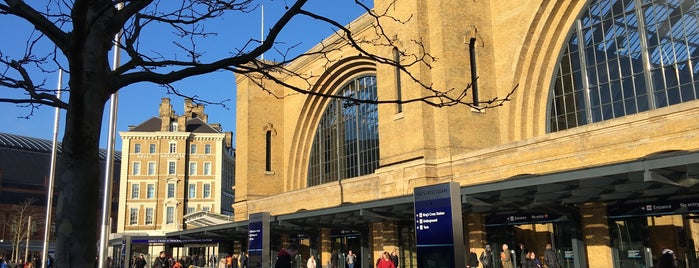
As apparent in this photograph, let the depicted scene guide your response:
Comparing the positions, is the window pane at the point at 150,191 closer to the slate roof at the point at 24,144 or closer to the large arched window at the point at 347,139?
the slate roof at the point at 24,144

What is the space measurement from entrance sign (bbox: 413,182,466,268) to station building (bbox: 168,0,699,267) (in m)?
3.42

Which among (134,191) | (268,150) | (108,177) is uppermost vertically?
(134,191)

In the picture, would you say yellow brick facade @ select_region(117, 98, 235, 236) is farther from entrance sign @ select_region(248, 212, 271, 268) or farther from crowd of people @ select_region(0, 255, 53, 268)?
entrance sign @ select_region(248, 212, 271, 268)

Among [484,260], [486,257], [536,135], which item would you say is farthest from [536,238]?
[536,135]

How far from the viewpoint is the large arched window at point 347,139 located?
32.8 metres

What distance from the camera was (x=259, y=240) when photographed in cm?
2041

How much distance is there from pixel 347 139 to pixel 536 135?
12786mm

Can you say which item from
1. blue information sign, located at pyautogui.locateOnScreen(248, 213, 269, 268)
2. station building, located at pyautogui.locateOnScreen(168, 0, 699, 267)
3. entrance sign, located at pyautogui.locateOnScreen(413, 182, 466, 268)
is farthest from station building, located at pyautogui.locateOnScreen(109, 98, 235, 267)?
entrance sign, located at pyautogui.locateOnScreen(413, 182, 466, 268)

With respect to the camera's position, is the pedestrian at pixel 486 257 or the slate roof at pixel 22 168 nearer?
the pedestrian at pixel 486 257

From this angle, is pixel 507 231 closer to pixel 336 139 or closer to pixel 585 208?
pixel 585 208

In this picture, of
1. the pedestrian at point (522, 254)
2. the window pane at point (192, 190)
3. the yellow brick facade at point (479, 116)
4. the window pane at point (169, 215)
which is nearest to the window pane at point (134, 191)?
the window pane at point (169, 215)

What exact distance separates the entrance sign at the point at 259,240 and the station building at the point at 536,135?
326 cm

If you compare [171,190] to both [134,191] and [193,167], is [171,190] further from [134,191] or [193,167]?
[134,191]

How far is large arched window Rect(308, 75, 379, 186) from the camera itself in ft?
107
